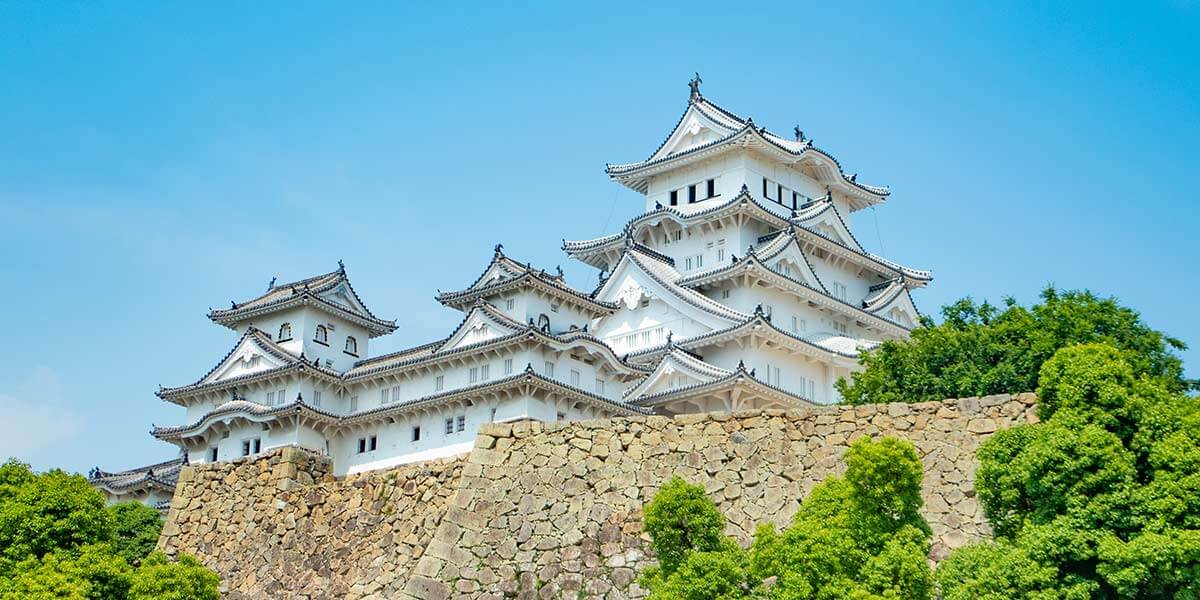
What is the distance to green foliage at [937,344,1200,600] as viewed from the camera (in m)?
19.3

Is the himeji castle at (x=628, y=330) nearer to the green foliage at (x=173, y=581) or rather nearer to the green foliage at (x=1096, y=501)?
the green foliage at (x=173, y=581)

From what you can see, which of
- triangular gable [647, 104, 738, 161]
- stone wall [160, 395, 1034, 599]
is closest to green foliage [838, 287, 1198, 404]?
stone wall [160, 395, 1034, 599]

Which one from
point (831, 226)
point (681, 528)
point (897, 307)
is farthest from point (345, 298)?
point (681, 528)

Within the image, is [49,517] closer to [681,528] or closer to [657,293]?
[681,528]

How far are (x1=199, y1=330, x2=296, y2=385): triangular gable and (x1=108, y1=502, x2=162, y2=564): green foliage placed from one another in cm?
1402

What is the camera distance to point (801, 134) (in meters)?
57.7

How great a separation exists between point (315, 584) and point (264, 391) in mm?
22599

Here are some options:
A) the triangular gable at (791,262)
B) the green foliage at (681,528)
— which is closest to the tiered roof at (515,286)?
the triangular gable at (791,262)

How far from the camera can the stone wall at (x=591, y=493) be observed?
77.9 feet

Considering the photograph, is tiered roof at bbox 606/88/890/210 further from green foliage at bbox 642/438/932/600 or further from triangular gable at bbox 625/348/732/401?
green foliage at bbox 642/438/932/600

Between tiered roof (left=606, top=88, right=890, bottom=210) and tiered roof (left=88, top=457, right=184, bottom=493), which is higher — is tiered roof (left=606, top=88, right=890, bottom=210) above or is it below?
above

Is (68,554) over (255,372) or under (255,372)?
under

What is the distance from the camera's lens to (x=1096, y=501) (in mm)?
19891

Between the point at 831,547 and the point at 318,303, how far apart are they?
106 ft
